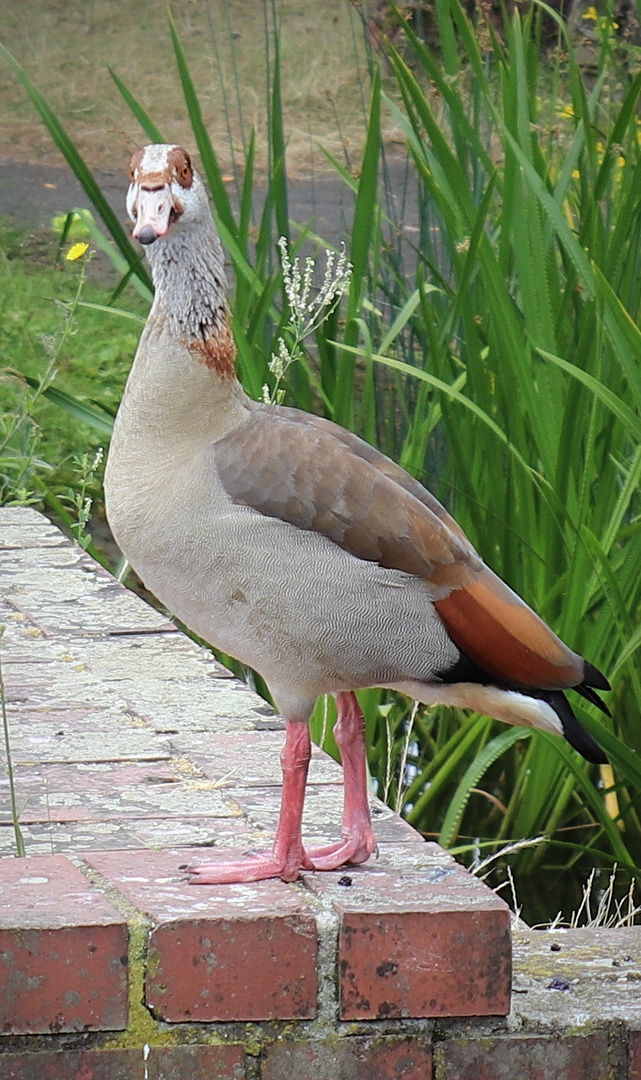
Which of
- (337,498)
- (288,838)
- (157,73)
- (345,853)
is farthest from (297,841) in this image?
(157,73)

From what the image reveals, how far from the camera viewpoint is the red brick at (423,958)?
1.99 meters

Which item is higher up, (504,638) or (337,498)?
(337,498)

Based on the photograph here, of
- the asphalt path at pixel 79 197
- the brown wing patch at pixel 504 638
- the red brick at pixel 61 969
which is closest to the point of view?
the red brick at pixel 61 969

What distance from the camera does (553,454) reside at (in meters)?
3.36

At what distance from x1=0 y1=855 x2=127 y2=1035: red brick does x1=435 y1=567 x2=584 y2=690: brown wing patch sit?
61 cm

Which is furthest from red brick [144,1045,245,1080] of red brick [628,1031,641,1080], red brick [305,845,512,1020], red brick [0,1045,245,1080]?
red brick [628,1031,641,1080]

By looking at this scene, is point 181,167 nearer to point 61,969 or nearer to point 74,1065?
point 61,969

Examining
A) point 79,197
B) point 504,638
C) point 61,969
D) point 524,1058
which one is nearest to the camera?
point 61,969

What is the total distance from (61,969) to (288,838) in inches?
14.4

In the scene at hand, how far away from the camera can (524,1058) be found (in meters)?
2.07

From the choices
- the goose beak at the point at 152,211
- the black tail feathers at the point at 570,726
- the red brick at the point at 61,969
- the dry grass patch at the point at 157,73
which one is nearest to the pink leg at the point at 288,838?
the red brick at the point at 61,969

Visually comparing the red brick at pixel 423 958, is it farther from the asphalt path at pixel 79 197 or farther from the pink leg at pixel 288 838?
the asphalt path at pixel 79 197

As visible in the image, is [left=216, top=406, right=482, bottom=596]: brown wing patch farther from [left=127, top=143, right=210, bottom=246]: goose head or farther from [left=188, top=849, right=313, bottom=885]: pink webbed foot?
[left=188, top=849, right=313, bottom=885]: pink webbed foot

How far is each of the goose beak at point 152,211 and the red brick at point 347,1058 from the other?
42.1 inches
